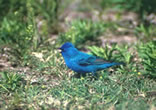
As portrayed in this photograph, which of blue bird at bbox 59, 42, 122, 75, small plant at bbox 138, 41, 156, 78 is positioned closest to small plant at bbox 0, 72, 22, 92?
blue bird at bbox 59, 42, 122, 75

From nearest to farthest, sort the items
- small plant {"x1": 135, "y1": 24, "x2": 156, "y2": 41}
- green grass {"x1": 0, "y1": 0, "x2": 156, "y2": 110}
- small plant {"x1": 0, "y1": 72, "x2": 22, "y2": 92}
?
green grass {"x1": 0, "y1": 0, "x2": 156, "y2": 110} < small plant {"x1": 0, "y1": 72, "x2": 22, "y2": 92} < small plant {"x1": 135, "y1": 24, "x2": 156, "y2": 41}

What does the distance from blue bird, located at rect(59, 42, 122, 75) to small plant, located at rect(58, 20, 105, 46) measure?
1.09 meters

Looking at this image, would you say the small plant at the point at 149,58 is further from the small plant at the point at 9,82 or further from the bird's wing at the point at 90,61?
the small plant at the point at 9,82

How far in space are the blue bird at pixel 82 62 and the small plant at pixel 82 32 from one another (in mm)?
1092

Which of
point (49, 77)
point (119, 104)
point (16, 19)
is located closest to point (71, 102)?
point (119, 104)

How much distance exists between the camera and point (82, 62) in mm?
4312

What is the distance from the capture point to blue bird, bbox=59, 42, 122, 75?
429 centimetres

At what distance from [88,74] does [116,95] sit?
948 mm

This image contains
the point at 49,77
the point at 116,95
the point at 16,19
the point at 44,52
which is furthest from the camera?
the point at 16,19

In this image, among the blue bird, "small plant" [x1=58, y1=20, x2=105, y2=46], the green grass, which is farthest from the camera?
"small plant" [x1=58, y1=20, x2=105, y2=46]

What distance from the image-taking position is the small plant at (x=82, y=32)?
555 cm

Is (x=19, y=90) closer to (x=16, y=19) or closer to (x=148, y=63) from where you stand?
(x=148, y=63)

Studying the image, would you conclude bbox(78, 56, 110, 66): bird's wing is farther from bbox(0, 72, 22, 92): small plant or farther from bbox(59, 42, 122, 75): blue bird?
bbox(0, 72, 22, 92): small plant

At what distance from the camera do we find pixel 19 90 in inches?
151
